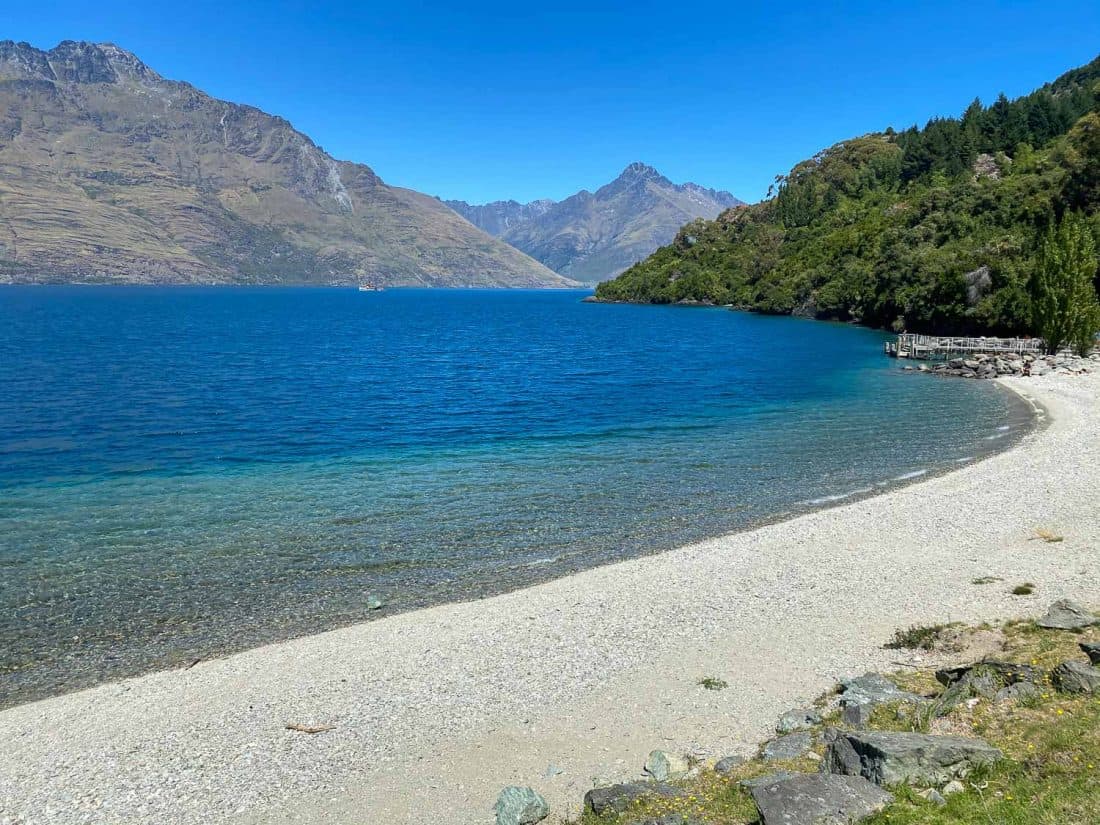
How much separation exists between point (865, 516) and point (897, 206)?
163952 mm

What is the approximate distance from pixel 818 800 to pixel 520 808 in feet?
14.9

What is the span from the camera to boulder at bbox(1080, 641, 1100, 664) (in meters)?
12.5

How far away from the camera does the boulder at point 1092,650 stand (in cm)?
1255

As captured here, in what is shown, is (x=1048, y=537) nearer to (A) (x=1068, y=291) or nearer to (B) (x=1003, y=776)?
(B) (x=1003, y=776)

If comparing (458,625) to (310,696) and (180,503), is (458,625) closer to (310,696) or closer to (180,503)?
(310,696)

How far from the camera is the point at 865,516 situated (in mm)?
27172

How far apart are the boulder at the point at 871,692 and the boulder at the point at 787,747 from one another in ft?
5.97

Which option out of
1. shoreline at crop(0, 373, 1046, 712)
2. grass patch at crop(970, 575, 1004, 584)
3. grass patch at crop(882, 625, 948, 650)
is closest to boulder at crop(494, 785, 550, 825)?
shoreline at crop(0, 373, 1046, 712)

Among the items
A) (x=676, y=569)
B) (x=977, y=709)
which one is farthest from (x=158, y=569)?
(x=977, y=709)

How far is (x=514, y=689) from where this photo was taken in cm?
1541

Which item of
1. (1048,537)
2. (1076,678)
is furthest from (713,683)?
(1048,537)

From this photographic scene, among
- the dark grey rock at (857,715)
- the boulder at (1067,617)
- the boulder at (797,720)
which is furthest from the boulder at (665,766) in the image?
the boulder at (1067,617)

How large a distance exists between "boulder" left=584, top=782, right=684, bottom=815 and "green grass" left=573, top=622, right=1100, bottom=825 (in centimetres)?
15

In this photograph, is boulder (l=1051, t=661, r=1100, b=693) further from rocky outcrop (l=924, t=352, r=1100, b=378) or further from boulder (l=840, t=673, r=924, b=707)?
rocky outcrop (l=924, t=352, r=1100, b=378)
